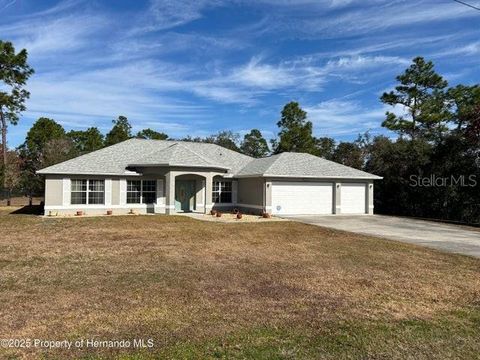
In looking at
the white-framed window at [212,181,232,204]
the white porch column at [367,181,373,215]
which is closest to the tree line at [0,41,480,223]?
the white porch column at [367,181,373,215]

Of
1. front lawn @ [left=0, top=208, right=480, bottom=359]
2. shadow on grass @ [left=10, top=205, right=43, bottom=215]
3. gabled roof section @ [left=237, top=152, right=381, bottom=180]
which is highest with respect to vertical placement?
gabled roof section @ [left=237, top=152, right=381, bottom=180]

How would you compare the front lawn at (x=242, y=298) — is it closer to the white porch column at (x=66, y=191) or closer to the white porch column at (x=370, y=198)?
the white porch column at (x=66, y=191)

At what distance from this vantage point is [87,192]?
2422 centimetres

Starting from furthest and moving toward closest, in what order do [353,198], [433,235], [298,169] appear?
[353,198], [298,169], [433,235]

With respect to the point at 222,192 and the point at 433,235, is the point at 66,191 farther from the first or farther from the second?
the point at 433,235

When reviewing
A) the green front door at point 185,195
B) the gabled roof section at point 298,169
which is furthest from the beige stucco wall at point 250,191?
the green front door at point 185,195

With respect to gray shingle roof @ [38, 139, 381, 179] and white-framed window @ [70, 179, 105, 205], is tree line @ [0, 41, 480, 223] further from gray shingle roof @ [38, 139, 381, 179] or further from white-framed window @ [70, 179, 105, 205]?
white-framed window @ [70, 179, 105, 205]

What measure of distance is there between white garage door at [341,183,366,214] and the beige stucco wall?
20.1ft

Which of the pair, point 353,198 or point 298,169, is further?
point 353,198

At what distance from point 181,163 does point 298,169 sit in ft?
26.7

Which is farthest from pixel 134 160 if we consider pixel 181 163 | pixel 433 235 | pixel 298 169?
pixel 433 235

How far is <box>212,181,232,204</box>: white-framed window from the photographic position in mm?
28672

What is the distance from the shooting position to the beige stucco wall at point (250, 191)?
26062 mm

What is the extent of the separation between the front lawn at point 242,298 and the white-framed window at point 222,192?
14.9m
